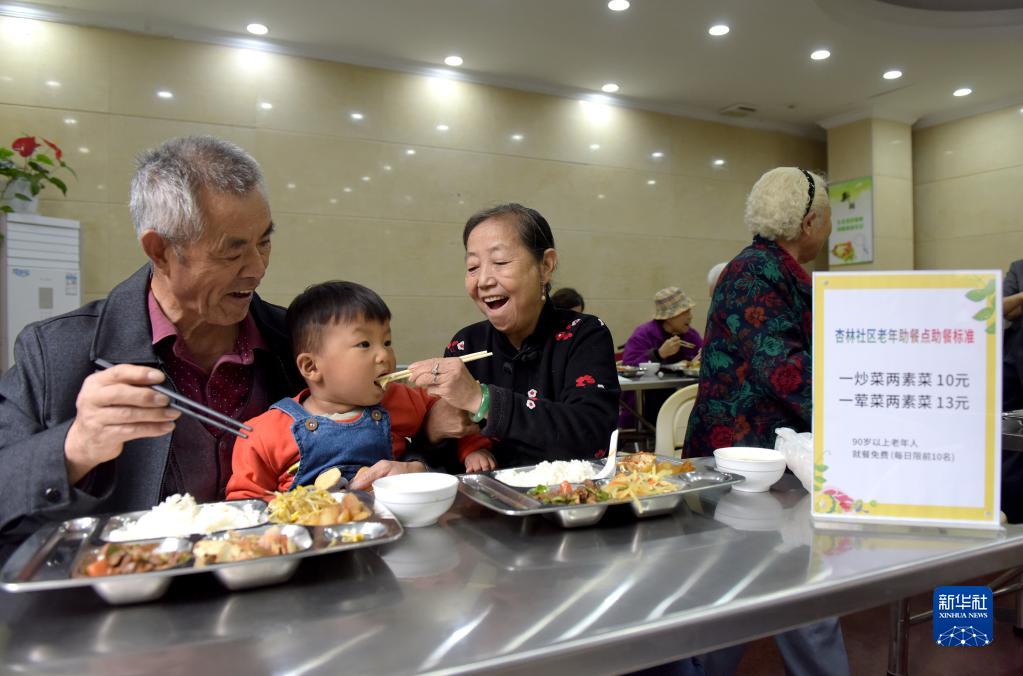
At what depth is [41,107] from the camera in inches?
190

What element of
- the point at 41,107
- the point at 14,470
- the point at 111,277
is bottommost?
the point at 14,470

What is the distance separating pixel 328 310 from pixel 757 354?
1279 millimetres

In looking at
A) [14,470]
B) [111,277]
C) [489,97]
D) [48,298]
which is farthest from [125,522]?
[489,97]

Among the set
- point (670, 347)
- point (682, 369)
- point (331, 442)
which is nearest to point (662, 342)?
point (670, 347)

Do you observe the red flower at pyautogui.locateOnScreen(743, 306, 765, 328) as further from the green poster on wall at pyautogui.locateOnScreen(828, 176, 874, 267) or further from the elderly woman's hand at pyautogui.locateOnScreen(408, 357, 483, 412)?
the green poster on wall at pyautogui.locateOnScreen(828, 176, 874, 267)

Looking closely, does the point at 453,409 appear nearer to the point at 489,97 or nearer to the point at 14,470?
the point at 14,470

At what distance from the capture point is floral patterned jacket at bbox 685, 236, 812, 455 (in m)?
1.91

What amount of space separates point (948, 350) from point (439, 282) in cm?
545

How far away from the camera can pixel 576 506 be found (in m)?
1.00

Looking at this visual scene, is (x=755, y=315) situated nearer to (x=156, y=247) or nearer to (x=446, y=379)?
(x=446, y=379)

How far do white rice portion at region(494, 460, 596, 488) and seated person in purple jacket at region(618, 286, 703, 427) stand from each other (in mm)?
4171

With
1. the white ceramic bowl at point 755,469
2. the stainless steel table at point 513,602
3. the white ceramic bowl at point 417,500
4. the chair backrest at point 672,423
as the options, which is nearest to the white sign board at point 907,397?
the stainless steel table at point 513,602

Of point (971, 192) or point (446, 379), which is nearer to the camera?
point (446, 379)

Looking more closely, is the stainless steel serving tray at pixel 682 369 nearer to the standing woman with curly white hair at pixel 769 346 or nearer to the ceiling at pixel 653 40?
the standing woman with curly white hair at pixel 769 346
